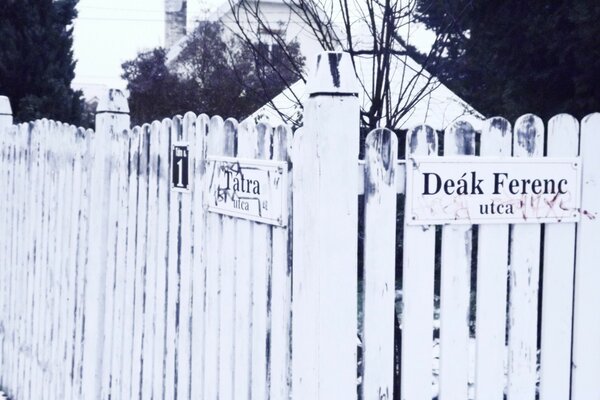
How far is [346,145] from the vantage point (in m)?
2.30

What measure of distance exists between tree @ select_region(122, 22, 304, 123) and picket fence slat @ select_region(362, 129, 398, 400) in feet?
43.3

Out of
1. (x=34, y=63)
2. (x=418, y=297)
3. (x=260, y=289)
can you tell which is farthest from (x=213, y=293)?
(x=34, y=63)

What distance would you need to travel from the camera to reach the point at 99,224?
12.8ft

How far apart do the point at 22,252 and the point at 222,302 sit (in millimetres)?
2747

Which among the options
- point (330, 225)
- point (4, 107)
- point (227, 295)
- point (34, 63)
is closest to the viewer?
point (330, 225)

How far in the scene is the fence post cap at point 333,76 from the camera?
2.30 metres

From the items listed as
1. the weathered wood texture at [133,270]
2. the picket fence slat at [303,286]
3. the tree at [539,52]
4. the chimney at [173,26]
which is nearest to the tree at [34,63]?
the weathered wood texture at [133,270]

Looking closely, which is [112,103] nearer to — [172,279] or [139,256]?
[139,256]

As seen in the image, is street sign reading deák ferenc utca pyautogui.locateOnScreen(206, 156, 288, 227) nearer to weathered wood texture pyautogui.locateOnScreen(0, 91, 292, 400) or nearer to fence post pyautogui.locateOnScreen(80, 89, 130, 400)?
weathered wood texture pyautogui.locateOnScreen(0, 91, 292, 400)

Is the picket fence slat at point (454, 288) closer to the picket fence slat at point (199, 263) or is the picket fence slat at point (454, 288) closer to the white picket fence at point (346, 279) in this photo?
the white picket fence at point (346, 279)

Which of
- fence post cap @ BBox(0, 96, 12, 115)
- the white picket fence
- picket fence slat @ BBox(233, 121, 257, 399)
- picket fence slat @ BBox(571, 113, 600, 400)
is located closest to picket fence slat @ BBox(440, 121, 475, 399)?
the white picket fence

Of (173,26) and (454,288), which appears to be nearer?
(454,288)

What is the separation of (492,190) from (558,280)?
1.29 feet

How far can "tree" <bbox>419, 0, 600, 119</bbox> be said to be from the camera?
23.3ft
